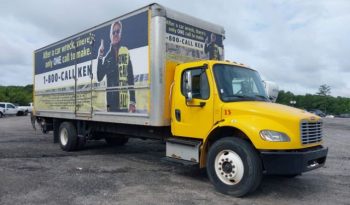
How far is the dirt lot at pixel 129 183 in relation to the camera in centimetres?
649

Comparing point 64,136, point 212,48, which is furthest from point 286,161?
point 64,136

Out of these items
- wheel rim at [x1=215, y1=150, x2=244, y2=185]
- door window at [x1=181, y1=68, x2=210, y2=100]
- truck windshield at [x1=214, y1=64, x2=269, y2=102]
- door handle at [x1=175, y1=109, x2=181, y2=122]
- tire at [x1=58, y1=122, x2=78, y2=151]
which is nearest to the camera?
wheel rim at [x1=215, y1=150, x2=244, y2=185]

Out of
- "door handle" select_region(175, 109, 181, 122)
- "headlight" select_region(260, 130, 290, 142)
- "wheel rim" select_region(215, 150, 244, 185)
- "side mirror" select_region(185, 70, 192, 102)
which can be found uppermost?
"side mirror" select_region(185, 70, 192, 102)

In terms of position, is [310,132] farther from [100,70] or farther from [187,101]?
[100,70]

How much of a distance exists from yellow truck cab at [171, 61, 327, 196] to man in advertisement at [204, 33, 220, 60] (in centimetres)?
142

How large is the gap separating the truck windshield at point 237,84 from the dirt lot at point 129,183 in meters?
1.81

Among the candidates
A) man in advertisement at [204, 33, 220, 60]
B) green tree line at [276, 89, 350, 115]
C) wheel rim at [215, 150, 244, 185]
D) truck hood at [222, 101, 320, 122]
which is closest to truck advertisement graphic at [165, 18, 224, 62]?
man in advertisement at [204, 33, 220, 60]

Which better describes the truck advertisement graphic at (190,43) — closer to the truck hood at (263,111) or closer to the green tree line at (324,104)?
the truck hood at (263,111)

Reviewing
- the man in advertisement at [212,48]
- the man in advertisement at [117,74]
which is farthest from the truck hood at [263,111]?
the man in advertisement at [117,74]

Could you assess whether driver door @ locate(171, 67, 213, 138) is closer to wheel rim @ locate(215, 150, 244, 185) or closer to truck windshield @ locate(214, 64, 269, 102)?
truck windshield @ locate(214, 64, 269, 102)

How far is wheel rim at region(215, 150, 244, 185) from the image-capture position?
664 cm

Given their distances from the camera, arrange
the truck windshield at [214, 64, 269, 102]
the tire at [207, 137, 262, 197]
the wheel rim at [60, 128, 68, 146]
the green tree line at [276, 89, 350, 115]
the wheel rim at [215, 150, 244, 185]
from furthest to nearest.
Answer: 1. the green tree line at [276, 89, 350, 115]
2. the wheel rim at [60, 128, 68, 146]
3. the truck windshield at [214, 64, 269, 102]
4. the wheel rim at [215, 150, 244, 185]
5. the tire at [207, 137, 262, 197]

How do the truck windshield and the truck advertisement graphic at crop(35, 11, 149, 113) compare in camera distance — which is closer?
the truck windshield

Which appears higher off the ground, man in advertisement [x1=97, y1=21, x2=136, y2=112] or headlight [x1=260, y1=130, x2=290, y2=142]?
man in advertisement [x1=97, y1=21, x2=136, y2=112]
